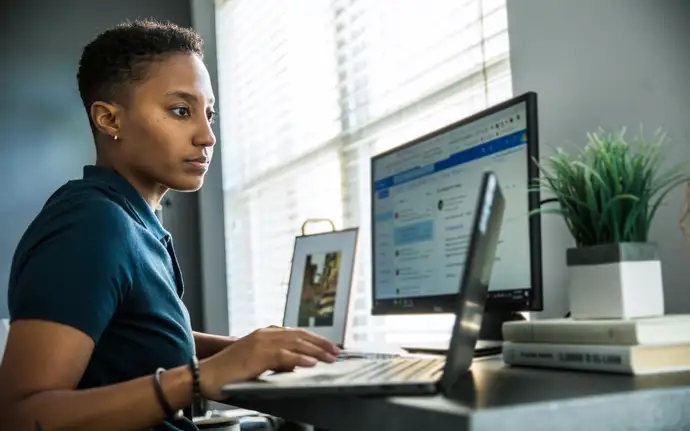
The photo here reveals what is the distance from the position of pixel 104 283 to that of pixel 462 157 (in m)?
0.66

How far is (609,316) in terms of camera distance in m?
0.95

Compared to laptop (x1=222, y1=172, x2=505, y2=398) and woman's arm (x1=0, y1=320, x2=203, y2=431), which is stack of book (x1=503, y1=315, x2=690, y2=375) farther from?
woman's arm (x1=0, y1=320, x2=203, y2=431)

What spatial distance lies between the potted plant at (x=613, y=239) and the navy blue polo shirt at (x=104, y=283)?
0.58 m

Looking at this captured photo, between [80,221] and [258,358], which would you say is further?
[80,221]

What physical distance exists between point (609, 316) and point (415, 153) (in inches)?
26.3

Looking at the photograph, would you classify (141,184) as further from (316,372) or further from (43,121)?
(43,121)

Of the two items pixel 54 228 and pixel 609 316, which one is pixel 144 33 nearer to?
pixel 54 228

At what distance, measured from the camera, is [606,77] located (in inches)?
50.8

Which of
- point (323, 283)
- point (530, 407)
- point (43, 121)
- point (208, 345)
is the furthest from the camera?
point (43, 121)

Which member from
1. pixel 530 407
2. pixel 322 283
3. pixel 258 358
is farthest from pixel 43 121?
pixel 530 407

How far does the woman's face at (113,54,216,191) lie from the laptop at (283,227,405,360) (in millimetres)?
726

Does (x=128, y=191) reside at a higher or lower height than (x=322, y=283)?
higher

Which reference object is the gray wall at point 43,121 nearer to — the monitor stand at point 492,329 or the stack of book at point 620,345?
the monitor stand at point 492,329

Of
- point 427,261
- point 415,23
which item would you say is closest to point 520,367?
point 427,261
